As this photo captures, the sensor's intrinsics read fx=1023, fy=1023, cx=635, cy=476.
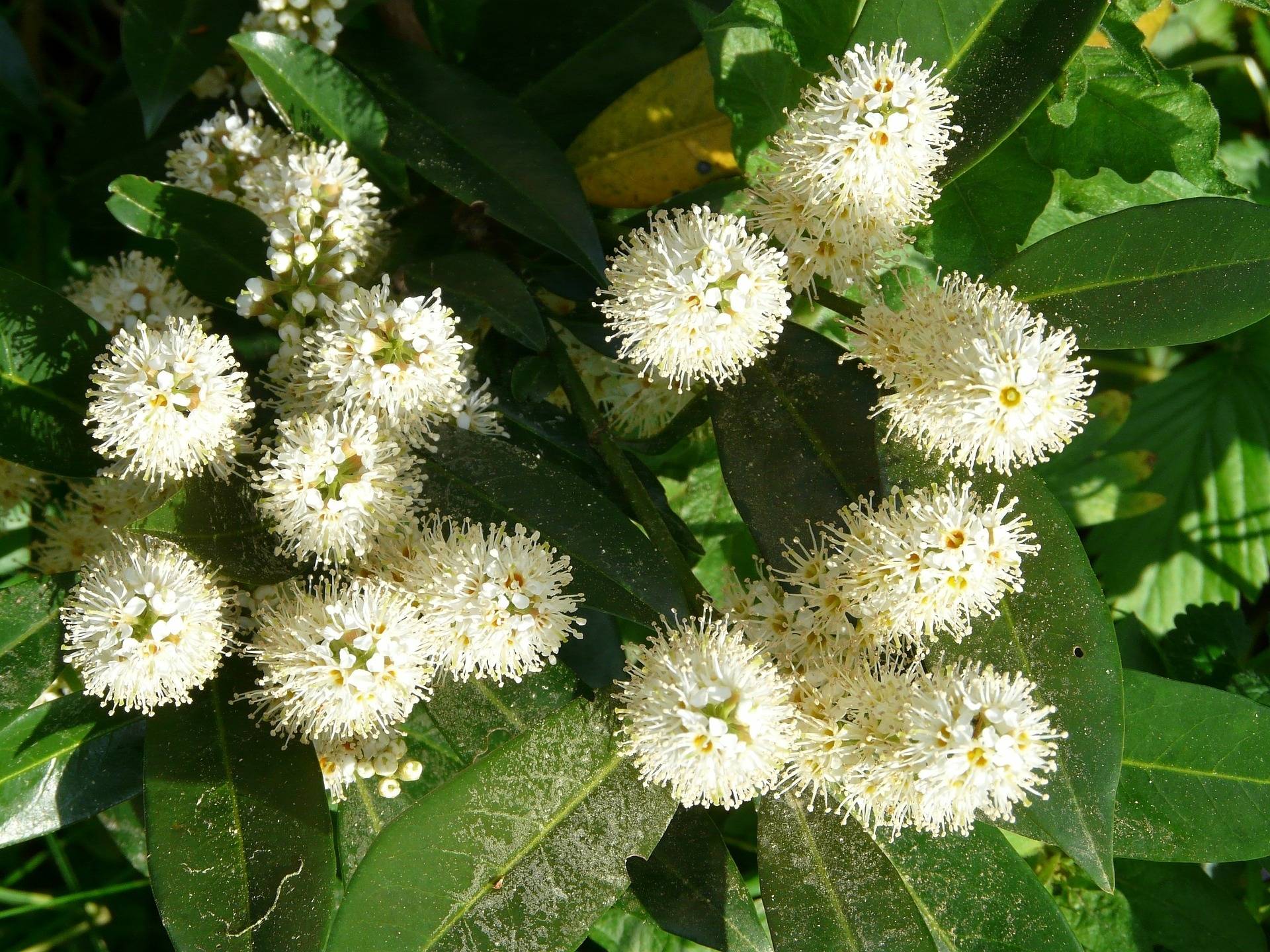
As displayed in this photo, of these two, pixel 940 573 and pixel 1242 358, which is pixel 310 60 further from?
pixel 1242 358

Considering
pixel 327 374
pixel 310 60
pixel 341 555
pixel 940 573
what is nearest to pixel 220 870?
pixel 341 555

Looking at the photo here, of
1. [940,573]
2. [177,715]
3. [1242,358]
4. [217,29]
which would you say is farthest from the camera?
[1242,358]

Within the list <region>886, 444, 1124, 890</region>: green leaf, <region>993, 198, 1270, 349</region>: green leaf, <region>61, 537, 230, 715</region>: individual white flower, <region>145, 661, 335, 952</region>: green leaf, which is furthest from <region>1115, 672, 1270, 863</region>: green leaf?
<region>61, 537, 230, 715</region>: individual white flower

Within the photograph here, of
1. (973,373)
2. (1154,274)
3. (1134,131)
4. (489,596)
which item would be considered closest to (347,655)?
(489,596)

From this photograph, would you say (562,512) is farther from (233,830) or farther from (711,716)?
(233,830)

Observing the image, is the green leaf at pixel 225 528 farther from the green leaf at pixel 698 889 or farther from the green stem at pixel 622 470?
the green leaf at pixel 698 889

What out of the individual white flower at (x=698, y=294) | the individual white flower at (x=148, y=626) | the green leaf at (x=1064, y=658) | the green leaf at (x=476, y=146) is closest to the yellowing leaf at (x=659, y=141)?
the green leaf at (x=476, y=146)
